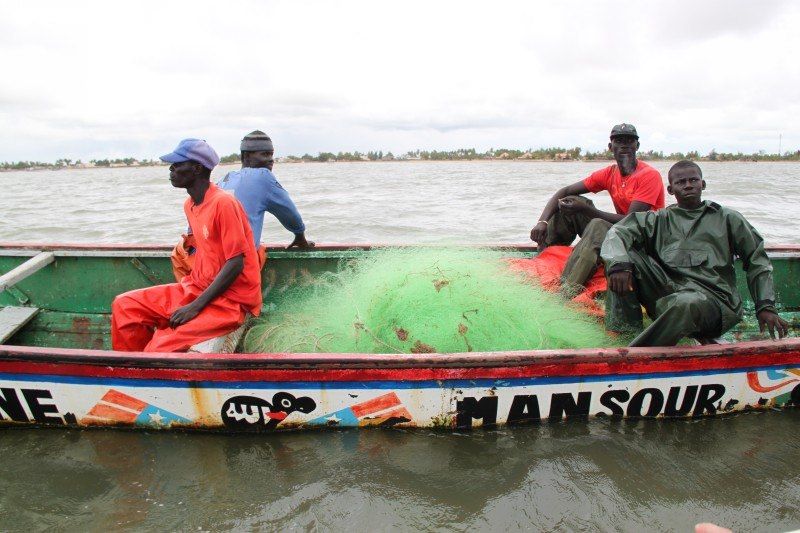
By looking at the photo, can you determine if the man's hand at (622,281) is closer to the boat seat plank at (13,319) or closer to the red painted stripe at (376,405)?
the red painted stripe at (376,405)

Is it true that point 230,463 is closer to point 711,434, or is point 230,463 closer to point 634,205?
point 711,434

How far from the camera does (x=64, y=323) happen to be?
16.9 feet

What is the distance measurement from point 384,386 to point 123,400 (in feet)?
5.81

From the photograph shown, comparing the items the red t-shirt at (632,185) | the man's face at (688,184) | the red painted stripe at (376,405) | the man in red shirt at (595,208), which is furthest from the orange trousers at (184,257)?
the red t-shirt at (632,185)

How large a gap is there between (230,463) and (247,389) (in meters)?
0.51

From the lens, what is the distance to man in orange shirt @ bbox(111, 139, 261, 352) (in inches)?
139

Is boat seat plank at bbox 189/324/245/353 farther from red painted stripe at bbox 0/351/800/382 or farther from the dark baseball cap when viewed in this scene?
the dark baseball cap

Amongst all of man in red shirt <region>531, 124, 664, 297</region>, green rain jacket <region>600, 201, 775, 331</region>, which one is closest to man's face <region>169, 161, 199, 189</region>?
green rain jacket <region>600, 201, 775, 331</region>

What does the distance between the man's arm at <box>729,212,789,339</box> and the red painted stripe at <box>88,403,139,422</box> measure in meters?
4.26

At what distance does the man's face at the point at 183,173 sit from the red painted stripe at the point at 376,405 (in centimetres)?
190

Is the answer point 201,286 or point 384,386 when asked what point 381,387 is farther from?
point 201,286

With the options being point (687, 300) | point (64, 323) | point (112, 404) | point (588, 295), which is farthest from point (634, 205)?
point (64, 323)

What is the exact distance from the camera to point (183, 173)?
351cm

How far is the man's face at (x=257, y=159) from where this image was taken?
4484 millimetres
